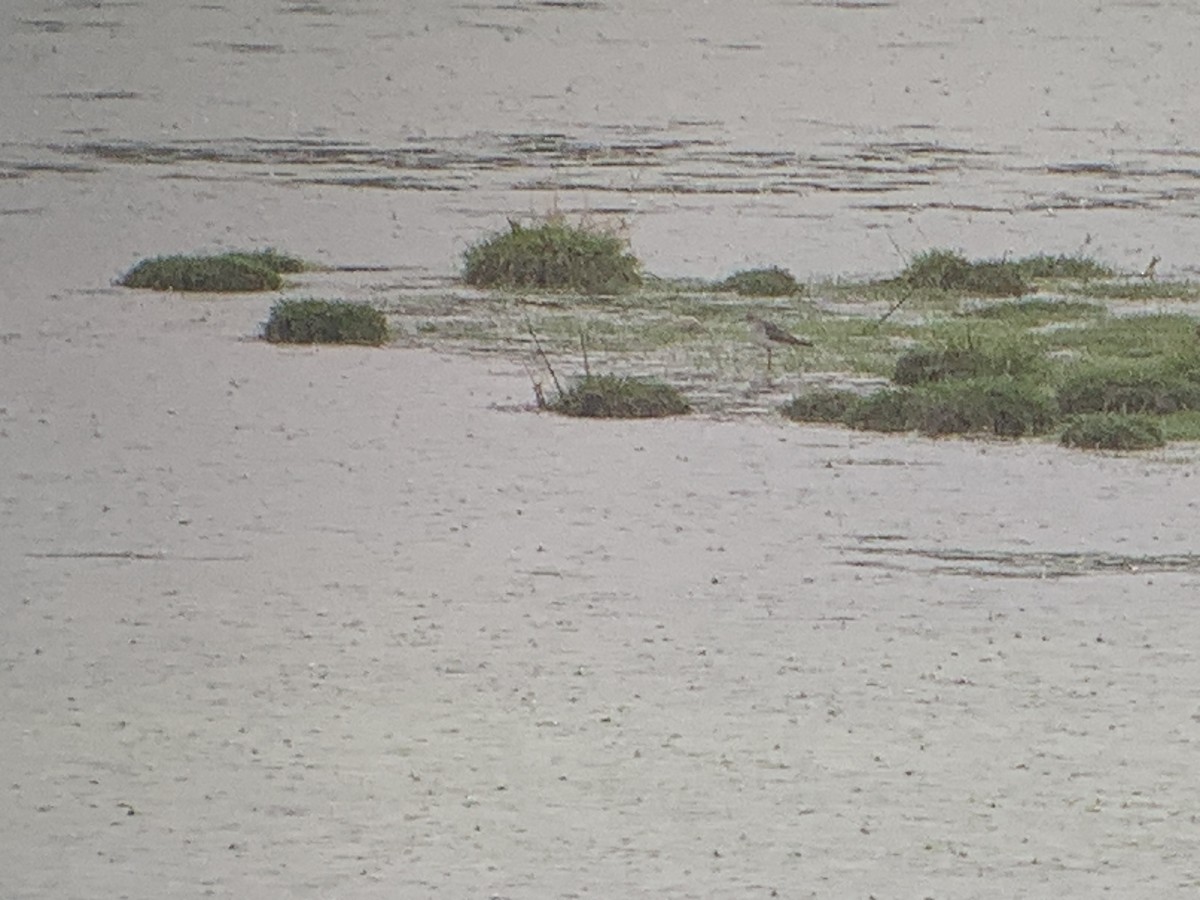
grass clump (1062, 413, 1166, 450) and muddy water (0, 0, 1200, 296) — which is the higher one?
muddy water (0, 0, 1200, 296)

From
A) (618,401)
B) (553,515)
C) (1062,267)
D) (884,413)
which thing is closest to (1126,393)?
(884,413)

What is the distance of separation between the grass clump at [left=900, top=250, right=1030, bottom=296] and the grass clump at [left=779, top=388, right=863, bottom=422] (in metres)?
3.11

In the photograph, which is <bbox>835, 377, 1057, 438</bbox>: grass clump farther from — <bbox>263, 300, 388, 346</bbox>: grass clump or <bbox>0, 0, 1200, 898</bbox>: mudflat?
<bbox>263, 300, 388, 346</bbox>: grass clump

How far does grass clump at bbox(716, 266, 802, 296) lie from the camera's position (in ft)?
51.2

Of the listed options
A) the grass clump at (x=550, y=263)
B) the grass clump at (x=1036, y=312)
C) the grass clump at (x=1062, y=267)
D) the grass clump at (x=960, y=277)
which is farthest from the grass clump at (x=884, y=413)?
the grass clump at (x=1062, y=267)

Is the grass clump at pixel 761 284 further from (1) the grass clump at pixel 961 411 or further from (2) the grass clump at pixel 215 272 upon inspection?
(1) the grass clump at pixel 961 411

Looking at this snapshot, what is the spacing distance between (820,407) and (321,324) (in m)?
2.63

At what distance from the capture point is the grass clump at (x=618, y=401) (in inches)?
494

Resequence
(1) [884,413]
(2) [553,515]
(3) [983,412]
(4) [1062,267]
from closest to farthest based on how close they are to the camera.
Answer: (2) [553,515] → (3) [983,412] → (1) [884,413] → (4) [1062,267]

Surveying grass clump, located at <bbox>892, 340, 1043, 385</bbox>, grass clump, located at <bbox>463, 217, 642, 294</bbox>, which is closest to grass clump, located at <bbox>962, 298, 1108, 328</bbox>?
grass clump, located at <bbox>892, 340, 1043, 385</bbox>

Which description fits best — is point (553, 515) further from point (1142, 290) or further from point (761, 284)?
point (1142, 290)

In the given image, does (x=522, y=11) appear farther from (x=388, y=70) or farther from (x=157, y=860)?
(x=157, y=860)

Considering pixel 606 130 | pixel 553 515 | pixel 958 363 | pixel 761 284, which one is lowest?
pixel 553 515

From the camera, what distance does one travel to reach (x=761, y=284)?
15.6 metres
